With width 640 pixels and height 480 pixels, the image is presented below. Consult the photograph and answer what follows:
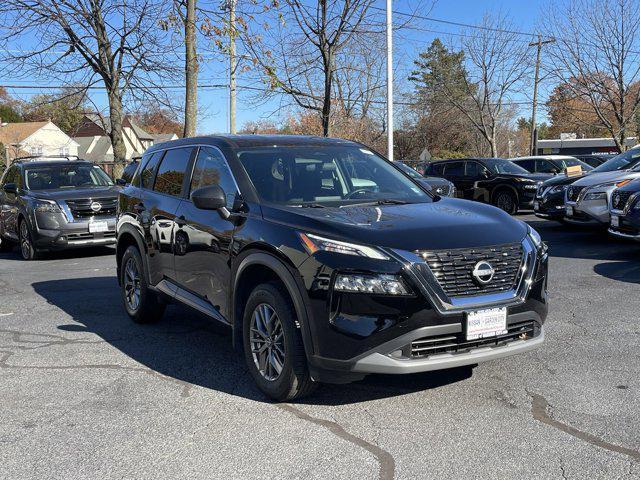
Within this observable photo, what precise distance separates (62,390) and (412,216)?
275 cm

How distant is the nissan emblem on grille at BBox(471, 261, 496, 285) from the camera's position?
12.7ft

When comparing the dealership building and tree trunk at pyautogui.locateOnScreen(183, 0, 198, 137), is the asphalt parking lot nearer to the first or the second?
tree trunk at pyautogui.locateOnScreen(183, 0, 198, 137)

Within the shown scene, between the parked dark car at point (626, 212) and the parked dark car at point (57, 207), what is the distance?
27.0 ft

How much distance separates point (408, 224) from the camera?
4.07 m

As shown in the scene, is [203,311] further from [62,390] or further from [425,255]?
[425,255]

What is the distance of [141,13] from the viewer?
63.3 feet

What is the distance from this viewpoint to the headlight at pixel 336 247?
3.74 meters

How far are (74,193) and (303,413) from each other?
905 centimetres

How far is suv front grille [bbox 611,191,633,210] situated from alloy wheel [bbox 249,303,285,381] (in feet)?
22.5

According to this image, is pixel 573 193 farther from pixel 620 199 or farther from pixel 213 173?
pixel 213 173

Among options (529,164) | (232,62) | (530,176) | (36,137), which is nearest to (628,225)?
(530,176)

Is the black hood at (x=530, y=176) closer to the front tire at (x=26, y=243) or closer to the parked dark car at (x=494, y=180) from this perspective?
the parked dark car at (x=494, y=180)

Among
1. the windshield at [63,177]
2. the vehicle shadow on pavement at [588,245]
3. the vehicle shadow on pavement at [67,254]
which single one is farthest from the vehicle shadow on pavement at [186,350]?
the vehicle shadow on pavement at [588,245]

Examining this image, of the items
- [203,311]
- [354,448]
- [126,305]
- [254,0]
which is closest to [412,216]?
[354,448]
